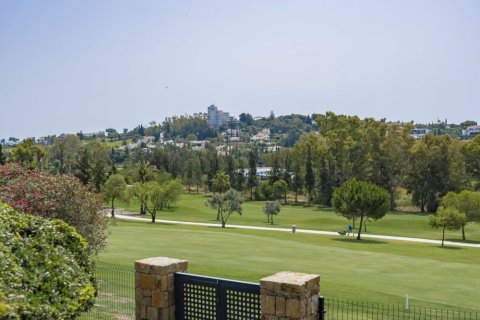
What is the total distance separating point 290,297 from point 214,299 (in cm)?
201

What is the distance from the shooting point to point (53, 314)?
8.52 metres

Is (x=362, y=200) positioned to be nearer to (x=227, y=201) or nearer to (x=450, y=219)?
(x=450, y=219)

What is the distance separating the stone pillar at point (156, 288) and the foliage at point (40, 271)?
54.2 inches

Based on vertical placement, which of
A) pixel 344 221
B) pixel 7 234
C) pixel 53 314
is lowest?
pixel 344 221

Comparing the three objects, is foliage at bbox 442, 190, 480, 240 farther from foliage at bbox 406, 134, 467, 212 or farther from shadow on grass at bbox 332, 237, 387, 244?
foliage at bbox 406, 134, 467, 212

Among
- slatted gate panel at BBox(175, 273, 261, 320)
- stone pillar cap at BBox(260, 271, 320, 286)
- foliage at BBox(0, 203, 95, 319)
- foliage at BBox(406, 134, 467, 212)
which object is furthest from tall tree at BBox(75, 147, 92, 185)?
stone pillar cap at BBox(260, 271, 320, 286)

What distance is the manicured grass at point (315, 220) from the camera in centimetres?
6550

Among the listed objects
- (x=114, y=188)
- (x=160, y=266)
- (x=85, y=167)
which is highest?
(x=85, y=167)

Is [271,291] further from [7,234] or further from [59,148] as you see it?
[59,148]

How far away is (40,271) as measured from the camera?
899 centimetres

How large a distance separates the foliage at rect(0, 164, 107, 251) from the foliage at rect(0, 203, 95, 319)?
792 cm

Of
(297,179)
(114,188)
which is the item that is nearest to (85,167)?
(114,188)

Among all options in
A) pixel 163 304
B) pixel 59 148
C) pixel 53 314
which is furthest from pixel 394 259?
pixel 59 148

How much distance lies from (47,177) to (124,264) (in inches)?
343
